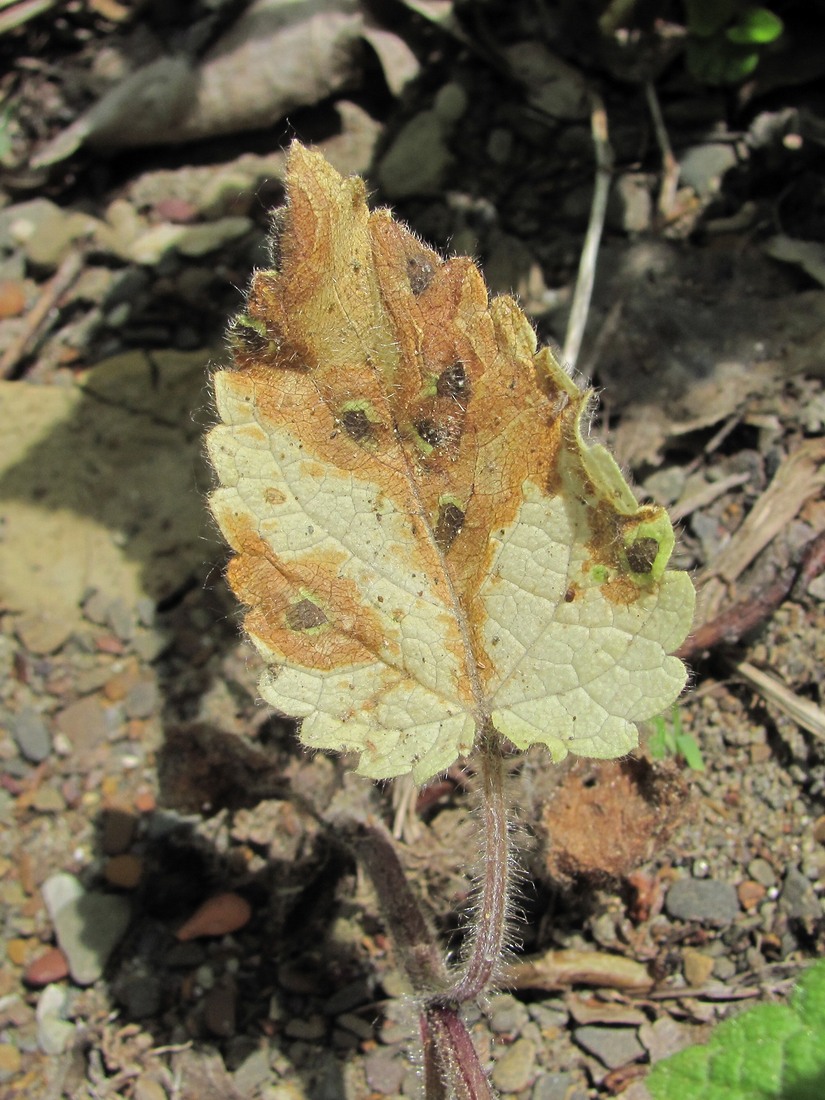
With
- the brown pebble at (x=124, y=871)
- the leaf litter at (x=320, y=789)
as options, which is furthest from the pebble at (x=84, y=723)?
the brown pebble at (x=124, y=871)

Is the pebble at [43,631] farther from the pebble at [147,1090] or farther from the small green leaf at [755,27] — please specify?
the small green leaf at [755,27]

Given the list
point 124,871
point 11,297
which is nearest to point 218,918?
point 124,871

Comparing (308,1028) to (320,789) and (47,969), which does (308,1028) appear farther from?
(47,969)

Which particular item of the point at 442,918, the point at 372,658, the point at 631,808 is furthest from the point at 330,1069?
the point at 372,658

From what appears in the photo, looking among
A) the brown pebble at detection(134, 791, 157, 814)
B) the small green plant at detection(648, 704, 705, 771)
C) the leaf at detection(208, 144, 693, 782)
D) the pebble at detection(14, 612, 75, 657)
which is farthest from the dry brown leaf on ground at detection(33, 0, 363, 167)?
the small green plant at detection(648, 704, 705, 771)

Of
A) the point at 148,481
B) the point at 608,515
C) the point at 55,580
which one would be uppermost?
the point at 608,515

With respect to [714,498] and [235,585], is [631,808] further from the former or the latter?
[235,585]

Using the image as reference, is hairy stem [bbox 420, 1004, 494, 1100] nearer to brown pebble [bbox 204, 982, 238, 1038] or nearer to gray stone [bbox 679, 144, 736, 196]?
brown pebble [bbox 204, 982, 238, 1038]
